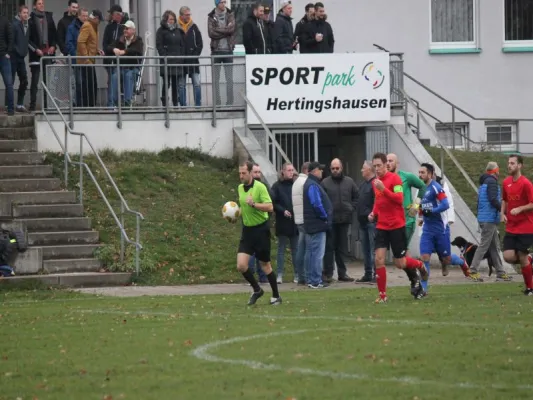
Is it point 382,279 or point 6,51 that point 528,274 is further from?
point 6,51

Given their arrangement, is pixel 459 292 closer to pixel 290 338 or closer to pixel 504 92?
pixel 290 338

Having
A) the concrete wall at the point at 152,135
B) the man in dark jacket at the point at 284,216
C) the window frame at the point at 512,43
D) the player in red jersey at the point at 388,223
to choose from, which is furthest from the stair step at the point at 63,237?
the window frame at the point at 512,43

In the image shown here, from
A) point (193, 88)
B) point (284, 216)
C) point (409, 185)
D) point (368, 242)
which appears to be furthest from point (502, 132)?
point (409, 185)

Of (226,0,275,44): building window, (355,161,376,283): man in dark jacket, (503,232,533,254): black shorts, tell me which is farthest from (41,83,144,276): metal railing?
(503,232,533,254): black shorts

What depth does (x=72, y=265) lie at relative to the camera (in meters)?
21.9

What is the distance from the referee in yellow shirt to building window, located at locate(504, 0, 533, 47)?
16675 mm

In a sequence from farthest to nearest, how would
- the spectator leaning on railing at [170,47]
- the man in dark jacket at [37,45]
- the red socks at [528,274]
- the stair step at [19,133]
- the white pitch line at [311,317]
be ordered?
the spectator leaning on railing at [170,47]
the man in dark jacket at [37,45]
the stair step at [19,133]
the red socks at [528,274]
the white pitch line at [311,317]

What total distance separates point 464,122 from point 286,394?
2213 centimetres

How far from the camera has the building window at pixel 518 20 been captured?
32219 millimetres

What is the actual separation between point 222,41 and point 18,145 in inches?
189

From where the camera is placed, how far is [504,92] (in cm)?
3170

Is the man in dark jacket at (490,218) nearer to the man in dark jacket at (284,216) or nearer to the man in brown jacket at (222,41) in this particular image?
the man in dark jacket at (284,216)

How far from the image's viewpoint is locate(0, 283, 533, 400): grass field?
10.2 meters

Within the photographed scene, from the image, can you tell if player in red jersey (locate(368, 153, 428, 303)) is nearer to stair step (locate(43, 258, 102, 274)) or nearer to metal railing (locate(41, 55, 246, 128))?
stair step (locate(43, 258, 102, 274))
